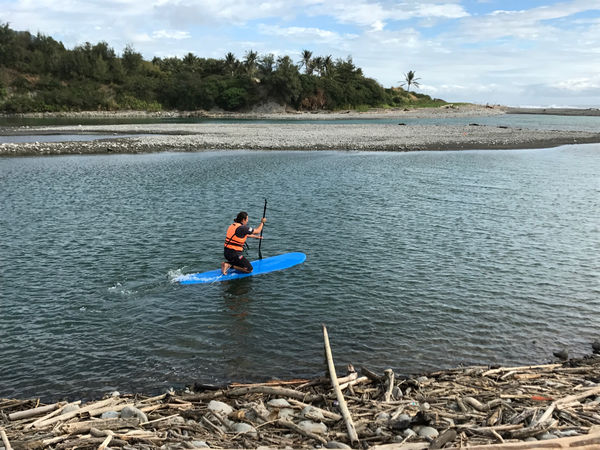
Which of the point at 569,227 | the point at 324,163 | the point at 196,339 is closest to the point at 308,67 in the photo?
the point at 324,163

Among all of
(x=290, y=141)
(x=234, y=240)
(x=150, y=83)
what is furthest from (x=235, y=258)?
(x=150, y=83)

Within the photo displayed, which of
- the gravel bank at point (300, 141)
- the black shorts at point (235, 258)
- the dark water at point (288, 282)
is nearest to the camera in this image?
the dark water at point (288, 282)

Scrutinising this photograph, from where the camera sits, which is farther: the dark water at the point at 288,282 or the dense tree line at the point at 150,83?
the dense tree line at the point at 150,83

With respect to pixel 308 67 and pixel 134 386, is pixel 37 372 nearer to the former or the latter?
pixel 134 386

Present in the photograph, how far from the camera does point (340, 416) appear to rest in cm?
793

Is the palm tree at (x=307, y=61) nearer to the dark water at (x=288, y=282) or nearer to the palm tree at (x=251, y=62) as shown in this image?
the palm tree at (x=251, y=62)

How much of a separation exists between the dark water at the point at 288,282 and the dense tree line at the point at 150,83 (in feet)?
327

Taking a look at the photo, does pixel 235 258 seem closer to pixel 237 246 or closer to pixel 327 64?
pixel 237 246

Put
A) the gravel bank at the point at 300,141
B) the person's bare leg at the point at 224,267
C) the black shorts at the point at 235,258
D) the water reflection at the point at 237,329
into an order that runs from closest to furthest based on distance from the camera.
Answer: the water reflection at the point at 237,329 < the person's bare leg at the point at 224,267 < the black shorts at the point at 235,258 < the gravel bank at the point at 300,141

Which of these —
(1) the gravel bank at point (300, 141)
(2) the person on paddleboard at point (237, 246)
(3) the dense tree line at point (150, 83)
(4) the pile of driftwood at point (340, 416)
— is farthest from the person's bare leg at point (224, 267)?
(3) the dense tree line at point (150, 83)

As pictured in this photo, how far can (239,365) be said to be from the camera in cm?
1144

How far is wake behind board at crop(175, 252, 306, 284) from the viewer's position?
54.3 ft

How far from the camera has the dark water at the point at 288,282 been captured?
11734mm

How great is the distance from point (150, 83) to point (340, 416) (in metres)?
139
